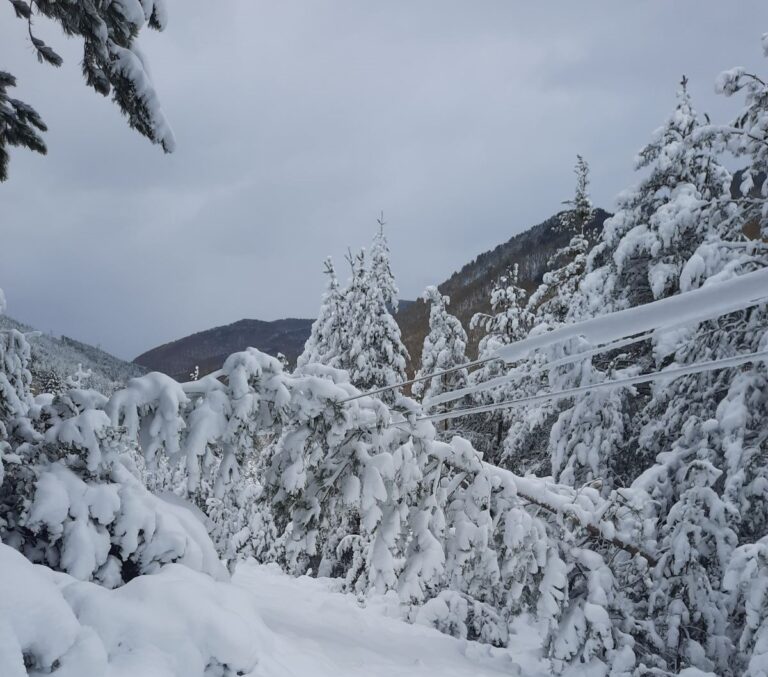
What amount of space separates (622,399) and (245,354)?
26.4 feet

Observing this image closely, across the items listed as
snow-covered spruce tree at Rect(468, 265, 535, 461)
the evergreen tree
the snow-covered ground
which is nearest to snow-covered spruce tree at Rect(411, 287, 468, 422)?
the evergreen tree

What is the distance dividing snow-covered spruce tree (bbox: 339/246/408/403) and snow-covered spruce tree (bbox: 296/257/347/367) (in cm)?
19

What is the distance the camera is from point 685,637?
5.50 metres

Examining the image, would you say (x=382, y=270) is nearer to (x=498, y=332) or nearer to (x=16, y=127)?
(x=498, y=332)

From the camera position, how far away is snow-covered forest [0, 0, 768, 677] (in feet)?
8.55

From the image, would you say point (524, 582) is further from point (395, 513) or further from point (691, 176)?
point (691, 176)

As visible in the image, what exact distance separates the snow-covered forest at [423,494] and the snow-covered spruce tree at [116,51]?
0.02m

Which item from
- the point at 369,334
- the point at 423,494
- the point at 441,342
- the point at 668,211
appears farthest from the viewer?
the point at 441,342

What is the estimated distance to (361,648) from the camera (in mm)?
5551

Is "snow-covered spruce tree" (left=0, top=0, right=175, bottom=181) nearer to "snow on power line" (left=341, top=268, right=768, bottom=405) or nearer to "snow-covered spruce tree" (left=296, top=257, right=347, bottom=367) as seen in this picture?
"snow on power line" (left=341, top=268, right=768, bottom=405)

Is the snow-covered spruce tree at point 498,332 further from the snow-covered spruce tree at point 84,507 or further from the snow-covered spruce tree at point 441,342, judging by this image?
the snow-covered spruce tree at point 84,507

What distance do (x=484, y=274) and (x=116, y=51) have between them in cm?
11603

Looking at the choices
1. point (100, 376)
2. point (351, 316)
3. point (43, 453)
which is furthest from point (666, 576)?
point (100, 376)

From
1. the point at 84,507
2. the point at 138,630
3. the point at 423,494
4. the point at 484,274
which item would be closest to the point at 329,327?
the point at 423,494
